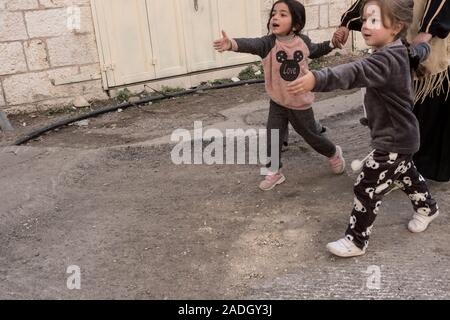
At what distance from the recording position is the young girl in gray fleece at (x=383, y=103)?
8.45 ft

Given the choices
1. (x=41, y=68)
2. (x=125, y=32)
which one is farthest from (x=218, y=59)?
(x=41, y=68)

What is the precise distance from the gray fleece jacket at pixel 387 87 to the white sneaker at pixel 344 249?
526 mm

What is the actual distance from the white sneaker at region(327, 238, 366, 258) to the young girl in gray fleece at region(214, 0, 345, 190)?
3.32 feet

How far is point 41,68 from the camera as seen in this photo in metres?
5.93

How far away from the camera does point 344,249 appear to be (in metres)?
2.89

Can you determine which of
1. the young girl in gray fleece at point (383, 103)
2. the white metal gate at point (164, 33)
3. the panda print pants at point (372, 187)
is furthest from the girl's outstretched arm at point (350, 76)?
the white metal gate at point (164, 33)

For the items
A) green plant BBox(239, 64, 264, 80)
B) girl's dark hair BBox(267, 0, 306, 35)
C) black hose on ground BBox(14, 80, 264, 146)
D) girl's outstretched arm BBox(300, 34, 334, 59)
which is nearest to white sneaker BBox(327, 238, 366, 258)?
girl's outstretched arm BBox(300, 34, 334, 59)

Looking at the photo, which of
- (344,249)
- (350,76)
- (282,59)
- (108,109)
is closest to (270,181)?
(282,59)

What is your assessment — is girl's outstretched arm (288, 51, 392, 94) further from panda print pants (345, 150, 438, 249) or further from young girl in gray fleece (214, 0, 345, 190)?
young girl in gray fleece (214, 0, 345, 190)

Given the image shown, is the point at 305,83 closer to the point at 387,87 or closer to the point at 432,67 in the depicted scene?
the point at 387,87
